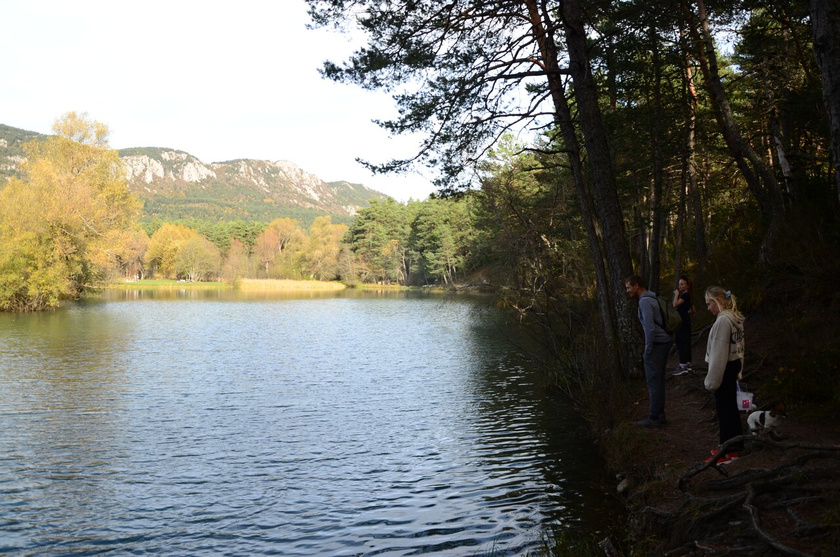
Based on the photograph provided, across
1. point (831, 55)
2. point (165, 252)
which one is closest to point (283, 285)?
point (165, 252)

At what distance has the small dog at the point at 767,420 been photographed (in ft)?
19.8

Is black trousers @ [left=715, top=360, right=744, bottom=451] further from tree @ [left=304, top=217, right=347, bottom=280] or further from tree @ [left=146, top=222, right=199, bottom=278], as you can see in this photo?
tree @ [left=146, top=222, right=199, bottom=278]

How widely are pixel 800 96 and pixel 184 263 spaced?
106m

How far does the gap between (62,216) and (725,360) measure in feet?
135

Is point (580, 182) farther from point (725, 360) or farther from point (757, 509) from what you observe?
point (757, 509)

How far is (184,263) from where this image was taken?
4171 inches

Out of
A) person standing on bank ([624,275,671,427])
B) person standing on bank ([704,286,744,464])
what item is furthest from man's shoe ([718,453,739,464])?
person standing on bank ([624,275,671,427])

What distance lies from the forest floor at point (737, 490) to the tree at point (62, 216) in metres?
38.6

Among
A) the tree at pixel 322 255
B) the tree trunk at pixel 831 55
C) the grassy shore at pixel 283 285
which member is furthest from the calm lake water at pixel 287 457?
the tree at pixel 322 255

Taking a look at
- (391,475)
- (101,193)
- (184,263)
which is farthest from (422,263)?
(391,475)

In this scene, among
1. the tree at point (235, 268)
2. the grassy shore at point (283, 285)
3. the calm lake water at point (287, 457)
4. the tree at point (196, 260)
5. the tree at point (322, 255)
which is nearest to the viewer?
the calm lake water at point (287, 457)

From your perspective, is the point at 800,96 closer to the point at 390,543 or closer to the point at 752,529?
the point at 752,529

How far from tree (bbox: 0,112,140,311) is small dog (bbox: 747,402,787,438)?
40072 mm

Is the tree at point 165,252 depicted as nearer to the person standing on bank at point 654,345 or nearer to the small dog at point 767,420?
the person standing on bank at point 654,345
